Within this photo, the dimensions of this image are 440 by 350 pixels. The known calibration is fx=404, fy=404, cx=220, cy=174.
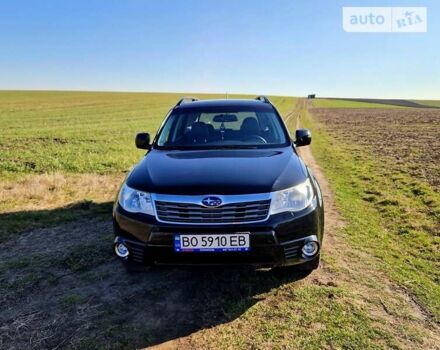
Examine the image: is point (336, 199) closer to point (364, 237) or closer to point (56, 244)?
point (364, 237)

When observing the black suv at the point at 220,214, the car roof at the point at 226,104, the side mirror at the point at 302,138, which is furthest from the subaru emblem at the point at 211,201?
the car roof at the point at 226,104

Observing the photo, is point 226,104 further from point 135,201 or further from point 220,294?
point 220,294

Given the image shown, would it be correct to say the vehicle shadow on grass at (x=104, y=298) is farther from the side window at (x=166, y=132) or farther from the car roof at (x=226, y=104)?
the car roof at (x=226, y=104)

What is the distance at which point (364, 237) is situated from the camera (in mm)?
5012

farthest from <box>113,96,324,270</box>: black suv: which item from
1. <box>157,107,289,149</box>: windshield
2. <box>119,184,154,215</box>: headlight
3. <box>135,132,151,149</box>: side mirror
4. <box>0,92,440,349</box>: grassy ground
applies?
<box>135,132,151,149</box>: side mirror

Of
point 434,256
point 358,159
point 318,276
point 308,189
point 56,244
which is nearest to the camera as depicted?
point 308,189

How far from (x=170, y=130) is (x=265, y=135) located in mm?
1173

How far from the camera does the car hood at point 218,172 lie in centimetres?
320

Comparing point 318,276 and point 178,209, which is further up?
point 178,209

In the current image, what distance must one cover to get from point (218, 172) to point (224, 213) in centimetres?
46

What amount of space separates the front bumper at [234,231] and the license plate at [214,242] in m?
0.03

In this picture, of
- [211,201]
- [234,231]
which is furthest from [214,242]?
[211,201]

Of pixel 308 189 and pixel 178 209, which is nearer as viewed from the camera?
pixel 178 209

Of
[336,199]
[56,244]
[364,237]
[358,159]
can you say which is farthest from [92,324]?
[358,159]
